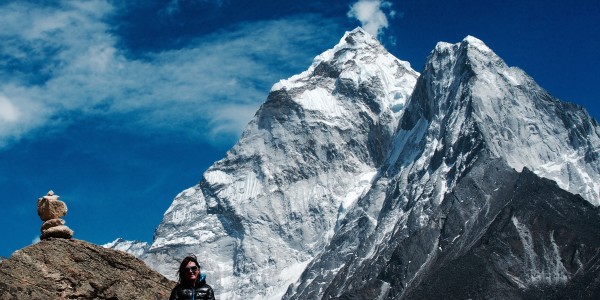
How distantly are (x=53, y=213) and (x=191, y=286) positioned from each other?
24.1 feet

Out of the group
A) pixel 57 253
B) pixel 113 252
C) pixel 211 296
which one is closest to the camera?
pixel 211 296

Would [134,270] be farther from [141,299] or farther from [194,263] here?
[194,263]

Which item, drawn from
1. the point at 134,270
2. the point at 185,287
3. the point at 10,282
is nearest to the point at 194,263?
the point at 185,287

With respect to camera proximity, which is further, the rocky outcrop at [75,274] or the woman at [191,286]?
the rocky outcrop at [75,274]

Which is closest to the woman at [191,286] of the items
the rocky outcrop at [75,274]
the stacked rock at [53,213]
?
the rocky outcrop at [75,274]

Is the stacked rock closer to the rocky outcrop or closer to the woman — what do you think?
the rocky outcrop

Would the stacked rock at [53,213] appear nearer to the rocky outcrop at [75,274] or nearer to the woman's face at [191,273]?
the rocky outcrop at [75,274]

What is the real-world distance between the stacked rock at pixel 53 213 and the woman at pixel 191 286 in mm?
6391

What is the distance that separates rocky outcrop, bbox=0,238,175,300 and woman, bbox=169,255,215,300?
5.09m

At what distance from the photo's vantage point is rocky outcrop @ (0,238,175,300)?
2497 centimetres

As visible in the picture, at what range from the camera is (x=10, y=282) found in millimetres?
24609

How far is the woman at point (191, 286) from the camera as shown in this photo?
2144cm

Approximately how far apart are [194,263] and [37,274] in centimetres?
561

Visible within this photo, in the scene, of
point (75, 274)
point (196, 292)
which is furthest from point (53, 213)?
point (196, 292)
